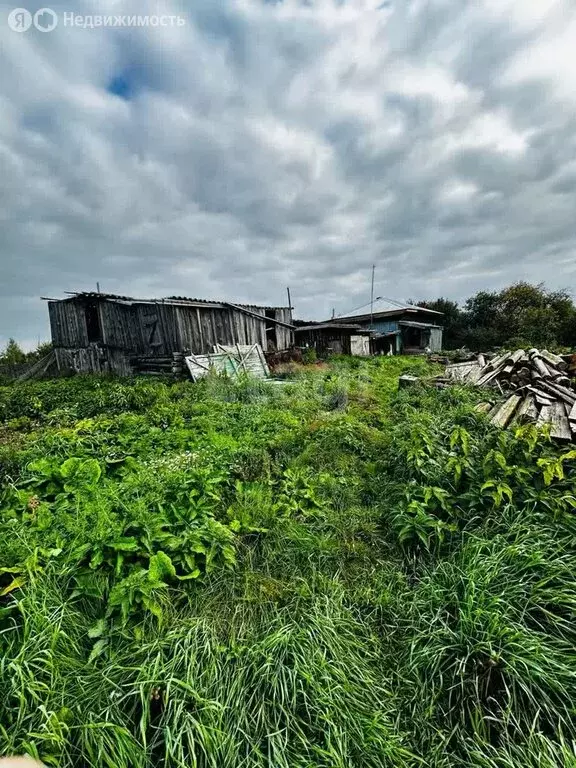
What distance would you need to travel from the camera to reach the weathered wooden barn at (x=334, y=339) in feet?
72.5

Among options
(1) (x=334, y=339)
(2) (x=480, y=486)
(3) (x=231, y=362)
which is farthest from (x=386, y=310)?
(2) (x=480, y=486)

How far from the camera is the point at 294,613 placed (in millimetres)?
2514

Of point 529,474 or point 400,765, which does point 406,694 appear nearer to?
point 400,765

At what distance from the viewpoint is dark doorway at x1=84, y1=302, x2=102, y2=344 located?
49.4ft

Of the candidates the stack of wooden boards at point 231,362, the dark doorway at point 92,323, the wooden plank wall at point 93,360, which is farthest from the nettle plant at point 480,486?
the dark doorway at point 92,323

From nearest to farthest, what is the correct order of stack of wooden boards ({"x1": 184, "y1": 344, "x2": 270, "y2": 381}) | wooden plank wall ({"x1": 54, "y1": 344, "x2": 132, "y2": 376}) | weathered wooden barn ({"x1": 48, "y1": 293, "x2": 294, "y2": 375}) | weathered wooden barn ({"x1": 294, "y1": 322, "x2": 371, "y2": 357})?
stack of wooden boards ({"x1": 184, "y1": 344, "x2": 270, "y2": 381}), weathered wooden barn ({"x1": 48, "y1": 293, "x2": 294, "y2": 375}), wooden plank wall ({"x1": 54, "y1": 344, "x2": 132, "y2": 376}), weathered wooden barn ({"x1": 294, "y1": 322, "x2": 371, "y2": 357})

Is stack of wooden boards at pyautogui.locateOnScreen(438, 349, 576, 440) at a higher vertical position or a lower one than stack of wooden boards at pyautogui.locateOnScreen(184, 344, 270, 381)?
lower

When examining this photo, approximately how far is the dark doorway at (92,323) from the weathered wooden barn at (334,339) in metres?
11.5

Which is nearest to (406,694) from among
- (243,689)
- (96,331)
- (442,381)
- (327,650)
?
(327,650)

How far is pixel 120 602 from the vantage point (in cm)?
227

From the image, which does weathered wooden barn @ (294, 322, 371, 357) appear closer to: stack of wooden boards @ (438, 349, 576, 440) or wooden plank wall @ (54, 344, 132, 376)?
wooden plank wall @ (54, 344, 132, 376)

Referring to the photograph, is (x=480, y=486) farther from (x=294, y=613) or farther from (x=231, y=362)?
(x=231, y=362)

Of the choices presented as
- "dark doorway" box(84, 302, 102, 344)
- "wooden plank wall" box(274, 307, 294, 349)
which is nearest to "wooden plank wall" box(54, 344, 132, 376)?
"dark doorway" box(84, 302, 102, 344)

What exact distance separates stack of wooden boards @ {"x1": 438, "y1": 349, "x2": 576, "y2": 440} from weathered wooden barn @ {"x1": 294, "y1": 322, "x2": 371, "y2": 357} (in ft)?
40.5
